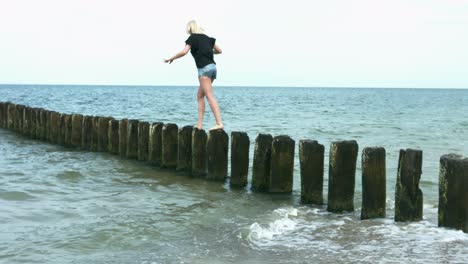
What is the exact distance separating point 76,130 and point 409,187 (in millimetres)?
10281

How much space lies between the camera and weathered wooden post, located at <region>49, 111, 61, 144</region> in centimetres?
1595

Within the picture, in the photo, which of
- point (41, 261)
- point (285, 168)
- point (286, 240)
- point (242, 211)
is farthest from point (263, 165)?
point (41, 261)

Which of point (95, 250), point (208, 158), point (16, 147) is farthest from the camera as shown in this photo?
point (16, 147)

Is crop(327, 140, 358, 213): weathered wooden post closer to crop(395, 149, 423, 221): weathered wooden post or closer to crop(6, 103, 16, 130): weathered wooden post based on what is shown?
crop(395, 149, 423, 221): weathered wooden post

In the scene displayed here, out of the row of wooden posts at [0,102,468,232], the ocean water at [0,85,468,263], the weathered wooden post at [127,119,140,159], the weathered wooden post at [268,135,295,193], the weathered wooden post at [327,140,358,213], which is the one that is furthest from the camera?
the weathered wooden post at [127,119,140,159]

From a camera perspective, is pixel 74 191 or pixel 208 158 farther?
pixel 208 158

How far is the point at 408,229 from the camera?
6816 millimetres

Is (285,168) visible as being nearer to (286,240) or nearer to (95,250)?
(286,240)

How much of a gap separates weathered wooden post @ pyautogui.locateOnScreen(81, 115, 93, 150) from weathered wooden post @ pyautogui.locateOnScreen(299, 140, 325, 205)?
7.54 metres

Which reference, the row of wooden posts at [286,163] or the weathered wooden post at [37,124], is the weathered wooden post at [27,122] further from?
the row of wooden posts at [286,163]

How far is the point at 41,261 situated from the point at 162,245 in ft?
4.32

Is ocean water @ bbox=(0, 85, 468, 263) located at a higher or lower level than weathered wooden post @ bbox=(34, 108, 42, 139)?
lower

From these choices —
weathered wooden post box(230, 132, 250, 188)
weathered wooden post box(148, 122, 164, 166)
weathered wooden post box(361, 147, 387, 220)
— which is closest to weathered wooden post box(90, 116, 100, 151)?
weathered wooden post box(148, 122, 164, 166)

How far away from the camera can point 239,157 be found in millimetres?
9398
